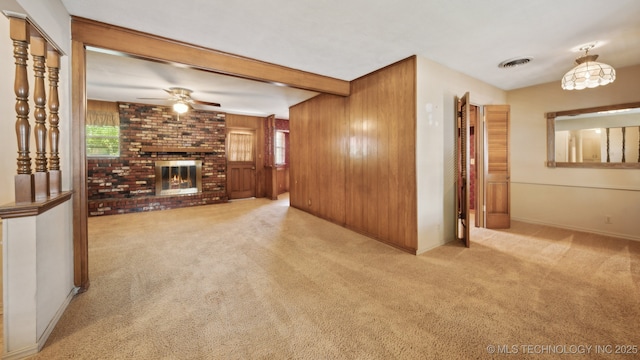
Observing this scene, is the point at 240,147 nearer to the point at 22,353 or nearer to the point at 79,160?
the point at 79,160

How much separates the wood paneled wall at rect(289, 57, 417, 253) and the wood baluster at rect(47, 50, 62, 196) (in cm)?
352

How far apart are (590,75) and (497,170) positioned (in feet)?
6.34

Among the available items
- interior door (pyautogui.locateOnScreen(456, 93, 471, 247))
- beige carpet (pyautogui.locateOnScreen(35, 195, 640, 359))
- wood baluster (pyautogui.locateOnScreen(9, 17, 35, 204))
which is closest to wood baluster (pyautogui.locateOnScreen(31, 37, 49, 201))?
wood baluster (pyautogui.locateOnScreen(9, 17, 35, 204))

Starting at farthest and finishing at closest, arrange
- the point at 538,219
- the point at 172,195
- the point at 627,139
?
the point at 172,195, the point at 538,219, the point at 627,139

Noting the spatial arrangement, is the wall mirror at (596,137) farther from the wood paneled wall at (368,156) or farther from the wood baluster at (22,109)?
the wood baluster at (22,109)

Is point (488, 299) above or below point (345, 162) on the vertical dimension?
below

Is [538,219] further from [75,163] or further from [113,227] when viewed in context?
[113,227]

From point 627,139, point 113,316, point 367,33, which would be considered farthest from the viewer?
Answer: point 627,139

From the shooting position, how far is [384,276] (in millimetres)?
2600

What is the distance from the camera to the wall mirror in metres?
3.67

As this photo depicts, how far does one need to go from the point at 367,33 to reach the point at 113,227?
5.29 metres

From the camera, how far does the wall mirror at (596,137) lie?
3670 millimetres

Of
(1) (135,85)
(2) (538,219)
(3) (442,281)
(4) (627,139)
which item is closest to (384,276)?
(3) (442,281)

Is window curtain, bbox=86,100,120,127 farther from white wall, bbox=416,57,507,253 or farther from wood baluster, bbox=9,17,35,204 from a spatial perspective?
white wall, bbox=416,57,507,253
